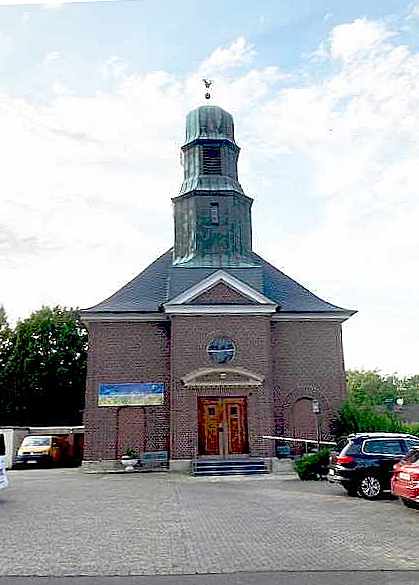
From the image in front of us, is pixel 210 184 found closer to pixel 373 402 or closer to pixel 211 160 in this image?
pixel 211 160

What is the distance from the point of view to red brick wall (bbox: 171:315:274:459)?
77.2 feet

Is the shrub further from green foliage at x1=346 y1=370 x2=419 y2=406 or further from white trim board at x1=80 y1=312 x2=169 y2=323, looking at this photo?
green foliage at x1=346 y1=370 x2=419 y2=406

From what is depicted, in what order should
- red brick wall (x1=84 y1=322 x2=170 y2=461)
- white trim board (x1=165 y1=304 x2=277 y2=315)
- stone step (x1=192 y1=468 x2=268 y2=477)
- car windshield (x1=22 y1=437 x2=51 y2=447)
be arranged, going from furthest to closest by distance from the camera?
car windshield (x1=22 y1=437 x2=51 y2=447)
red brick wall (x1=84 y1=322 x2=170 y2=461)
white trim board (x1=165 y1=304 x2=277 y2=315)
stone step (x1=192 y1=468 x2=268 y2=477)

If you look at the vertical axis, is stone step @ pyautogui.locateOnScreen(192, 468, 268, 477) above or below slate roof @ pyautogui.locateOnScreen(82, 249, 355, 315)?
below

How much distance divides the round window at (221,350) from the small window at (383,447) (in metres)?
9.68

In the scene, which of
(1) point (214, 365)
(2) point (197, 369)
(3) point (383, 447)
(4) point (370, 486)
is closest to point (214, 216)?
(1) point (214, 365)

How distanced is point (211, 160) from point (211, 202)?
7.20 ft

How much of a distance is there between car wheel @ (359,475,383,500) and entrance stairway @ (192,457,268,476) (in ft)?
26.5

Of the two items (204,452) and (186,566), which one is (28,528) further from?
(204,452)

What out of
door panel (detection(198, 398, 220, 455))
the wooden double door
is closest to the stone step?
the wooden double door

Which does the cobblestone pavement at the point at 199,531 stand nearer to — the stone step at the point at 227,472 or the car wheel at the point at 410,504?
the car wheel at the point at 410,504

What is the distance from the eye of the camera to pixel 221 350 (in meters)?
24.5

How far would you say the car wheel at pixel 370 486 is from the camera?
48.5 feet

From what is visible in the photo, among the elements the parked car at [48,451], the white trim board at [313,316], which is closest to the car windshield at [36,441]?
the parked car at [48,451]
